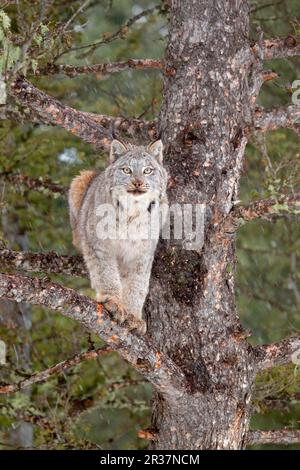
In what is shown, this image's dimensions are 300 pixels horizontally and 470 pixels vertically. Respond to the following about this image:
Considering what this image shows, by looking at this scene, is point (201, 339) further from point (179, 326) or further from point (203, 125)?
point (203, 125)

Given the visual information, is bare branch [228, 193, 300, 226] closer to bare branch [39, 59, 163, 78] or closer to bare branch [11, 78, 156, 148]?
bare branch [11, 78, 156, 148]

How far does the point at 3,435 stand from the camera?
8.78 meters

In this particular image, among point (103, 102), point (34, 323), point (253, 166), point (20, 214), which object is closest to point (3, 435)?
point (34, 323)

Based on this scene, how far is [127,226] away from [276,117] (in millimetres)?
1321

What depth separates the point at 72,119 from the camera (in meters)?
5.61

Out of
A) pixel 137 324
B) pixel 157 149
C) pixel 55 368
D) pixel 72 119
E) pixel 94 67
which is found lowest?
pixel 55 368

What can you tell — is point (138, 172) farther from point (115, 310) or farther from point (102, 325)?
point (102, 325)

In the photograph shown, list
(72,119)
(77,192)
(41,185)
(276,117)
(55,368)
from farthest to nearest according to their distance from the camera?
(41,185), (77,192), (276,117), (72,119), (55,368)

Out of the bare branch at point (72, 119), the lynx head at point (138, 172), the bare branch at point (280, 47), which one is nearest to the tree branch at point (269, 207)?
the lynx head at point (138, 172)

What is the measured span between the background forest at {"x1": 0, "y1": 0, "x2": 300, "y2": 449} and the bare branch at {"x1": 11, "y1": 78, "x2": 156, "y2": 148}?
690 millimetres

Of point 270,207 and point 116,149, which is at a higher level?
point 116,149

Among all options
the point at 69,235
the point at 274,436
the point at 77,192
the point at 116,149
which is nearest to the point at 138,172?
the point at 116,149

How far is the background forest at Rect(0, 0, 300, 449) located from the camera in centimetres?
739

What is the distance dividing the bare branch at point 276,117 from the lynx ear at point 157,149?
2.31 feet
